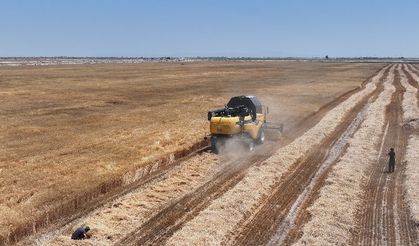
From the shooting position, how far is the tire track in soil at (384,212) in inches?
564

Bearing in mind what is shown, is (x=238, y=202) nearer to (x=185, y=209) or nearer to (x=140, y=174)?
(x=185, y=209)

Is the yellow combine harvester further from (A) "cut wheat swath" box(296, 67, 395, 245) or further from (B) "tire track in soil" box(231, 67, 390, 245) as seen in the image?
(A) "cut wheat swath" box(296, 67, 395, 245)

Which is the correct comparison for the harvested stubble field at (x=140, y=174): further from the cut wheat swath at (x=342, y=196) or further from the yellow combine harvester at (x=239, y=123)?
the yellow combine harvester at (x=239, y=123)

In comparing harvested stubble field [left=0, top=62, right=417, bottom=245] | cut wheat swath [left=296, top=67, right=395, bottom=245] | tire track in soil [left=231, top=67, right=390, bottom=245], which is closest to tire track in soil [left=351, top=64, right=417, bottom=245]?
cut wheat swath [left=296, top=67, right=395, bottom=245]

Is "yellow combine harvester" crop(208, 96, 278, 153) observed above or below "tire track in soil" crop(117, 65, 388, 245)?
above

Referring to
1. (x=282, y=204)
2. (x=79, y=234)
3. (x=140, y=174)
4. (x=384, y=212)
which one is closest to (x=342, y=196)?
(x=384, y=212)

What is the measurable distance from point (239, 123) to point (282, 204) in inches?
349

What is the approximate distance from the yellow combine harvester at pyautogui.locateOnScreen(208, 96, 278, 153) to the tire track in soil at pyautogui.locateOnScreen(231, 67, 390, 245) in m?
3.55

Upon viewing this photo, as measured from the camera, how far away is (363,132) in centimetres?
3200

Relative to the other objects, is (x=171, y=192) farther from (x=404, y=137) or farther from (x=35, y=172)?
(x=404, y=137)

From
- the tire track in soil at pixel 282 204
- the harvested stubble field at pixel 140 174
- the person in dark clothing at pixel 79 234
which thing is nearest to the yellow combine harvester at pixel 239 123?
the harvested stubble field at pixel 140 174

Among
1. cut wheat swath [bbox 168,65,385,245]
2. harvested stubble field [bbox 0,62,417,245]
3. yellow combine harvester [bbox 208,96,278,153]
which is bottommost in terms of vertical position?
harvested stubble field [bbox 0,62,417,245]

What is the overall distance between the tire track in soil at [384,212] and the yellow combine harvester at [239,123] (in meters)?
7.26

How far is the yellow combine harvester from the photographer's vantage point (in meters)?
25.3
